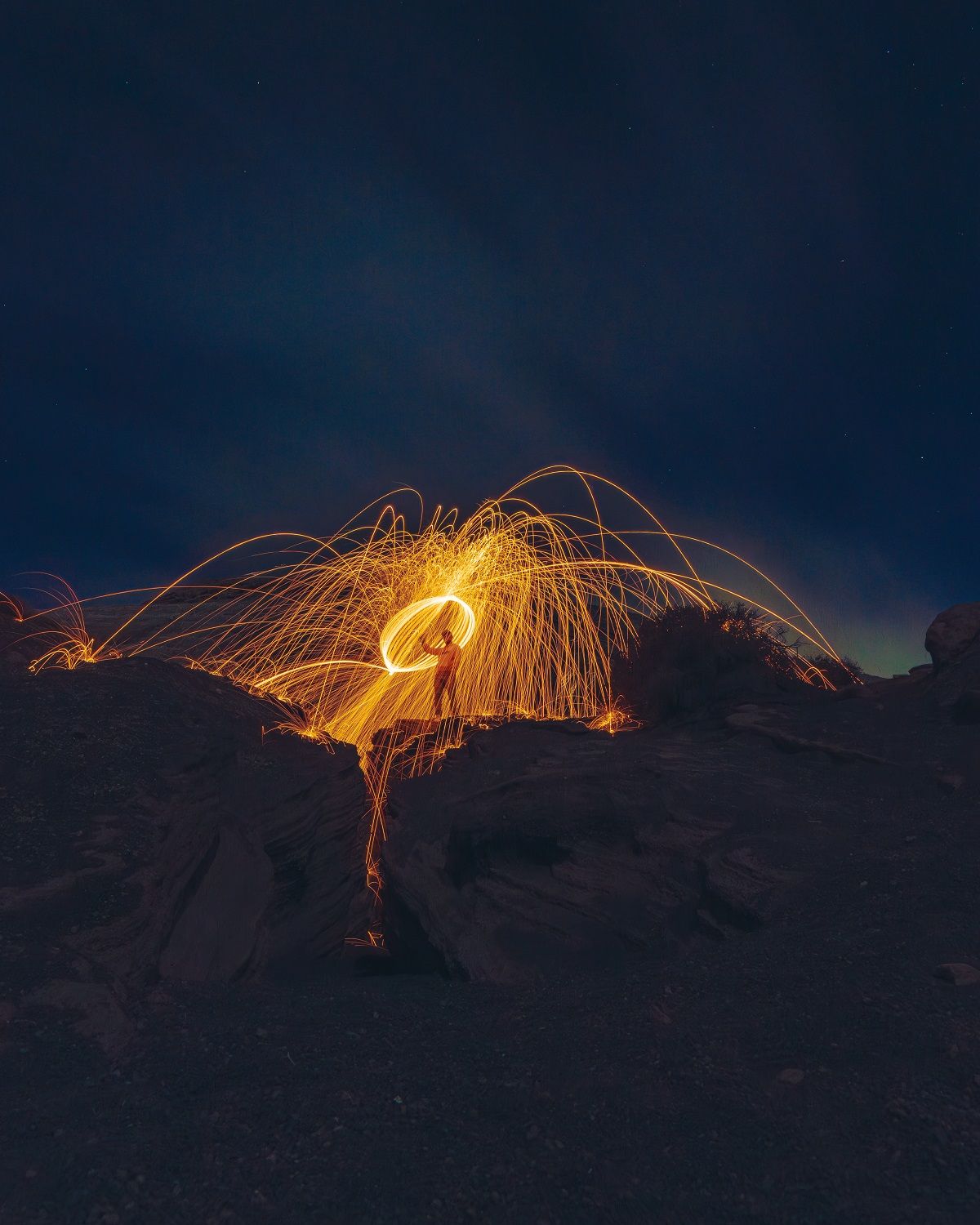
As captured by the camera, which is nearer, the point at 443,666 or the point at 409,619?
the point at 443,666

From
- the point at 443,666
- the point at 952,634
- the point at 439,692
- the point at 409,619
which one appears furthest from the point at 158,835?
the point at 952,634

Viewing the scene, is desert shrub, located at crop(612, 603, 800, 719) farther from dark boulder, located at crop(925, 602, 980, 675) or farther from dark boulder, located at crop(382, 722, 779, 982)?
dark boulder, located at crop(382, 722, 779, 982)

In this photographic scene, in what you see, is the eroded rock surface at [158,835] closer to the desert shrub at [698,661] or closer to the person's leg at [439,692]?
the person's leg at [439,692]

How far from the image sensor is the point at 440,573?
18.5m

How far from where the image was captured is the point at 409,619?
18.6 meters

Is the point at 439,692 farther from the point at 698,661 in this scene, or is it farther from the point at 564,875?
the point at 564,875

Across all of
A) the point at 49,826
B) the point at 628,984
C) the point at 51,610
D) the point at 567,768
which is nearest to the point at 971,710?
the point at 567,768

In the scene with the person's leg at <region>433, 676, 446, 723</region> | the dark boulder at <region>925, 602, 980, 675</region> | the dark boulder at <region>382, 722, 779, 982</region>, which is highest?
the dark boulder at <region>925, 602, 980, 675</region>

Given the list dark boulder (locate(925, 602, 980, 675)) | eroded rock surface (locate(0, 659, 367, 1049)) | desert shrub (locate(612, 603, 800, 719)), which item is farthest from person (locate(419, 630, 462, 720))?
dark boulder (locate(925, 602, 980, 675))

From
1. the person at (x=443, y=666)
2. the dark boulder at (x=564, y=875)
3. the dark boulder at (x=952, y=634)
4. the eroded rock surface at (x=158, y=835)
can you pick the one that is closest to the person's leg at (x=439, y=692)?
the person at (x=443, y=666)

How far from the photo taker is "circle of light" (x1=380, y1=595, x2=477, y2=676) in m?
16.3

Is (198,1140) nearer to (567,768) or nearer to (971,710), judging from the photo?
(567,768)

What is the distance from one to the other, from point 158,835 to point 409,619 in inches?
463

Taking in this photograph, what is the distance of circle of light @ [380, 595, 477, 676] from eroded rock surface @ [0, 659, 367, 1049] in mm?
5256
